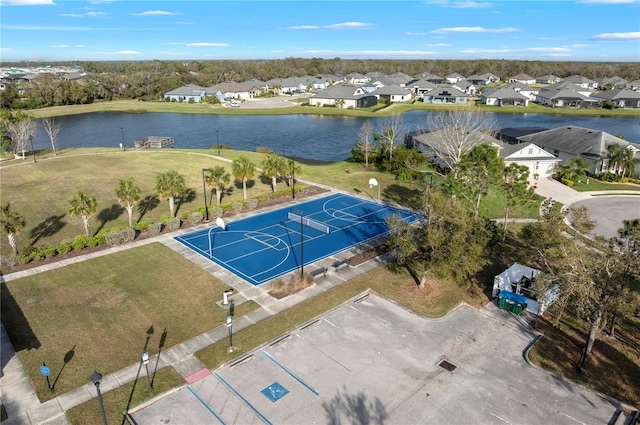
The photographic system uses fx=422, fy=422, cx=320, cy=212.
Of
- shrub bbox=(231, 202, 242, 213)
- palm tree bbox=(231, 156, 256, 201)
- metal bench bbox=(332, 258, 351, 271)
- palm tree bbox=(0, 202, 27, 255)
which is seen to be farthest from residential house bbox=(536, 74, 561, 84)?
palm tree bbox=(0, 202, 27, 255)

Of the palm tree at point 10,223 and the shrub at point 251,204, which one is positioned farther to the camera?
the shrub at point 251,204

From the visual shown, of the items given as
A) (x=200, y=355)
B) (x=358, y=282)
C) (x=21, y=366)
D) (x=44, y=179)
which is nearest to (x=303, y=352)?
(x=200, y=355)

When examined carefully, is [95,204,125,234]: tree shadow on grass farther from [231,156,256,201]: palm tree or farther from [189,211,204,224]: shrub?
[231,156,256,201]: palm tree

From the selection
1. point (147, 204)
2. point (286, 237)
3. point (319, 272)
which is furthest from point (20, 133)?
point (319, 272)

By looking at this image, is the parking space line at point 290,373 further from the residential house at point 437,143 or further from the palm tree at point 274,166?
the residential house at point 437,143

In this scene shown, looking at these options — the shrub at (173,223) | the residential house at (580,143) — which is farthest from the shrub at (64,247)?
the residential house at (580,143)

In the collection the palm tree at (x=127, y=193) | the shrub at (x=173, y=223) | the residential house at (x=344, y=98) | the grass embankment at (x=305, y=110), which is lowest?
the shrub at (x=173, y=223)
